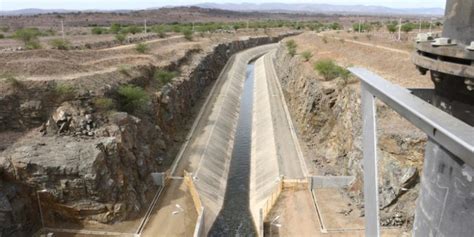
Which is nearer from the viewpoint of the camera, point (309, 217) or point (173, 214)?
point (309, 217)

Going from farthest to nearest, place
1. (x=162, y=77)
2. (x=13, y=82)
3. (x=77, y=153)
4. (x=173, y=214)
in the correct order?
(x=162, y=77)
(x=13, y=82)
(x=173, y=214)
(x=77, y=153)

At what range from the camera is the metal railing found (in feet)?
19.4

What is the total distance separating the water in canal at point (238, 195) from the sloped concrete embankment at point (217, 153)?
1.52ft

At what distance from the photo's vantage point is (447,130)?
611 cm

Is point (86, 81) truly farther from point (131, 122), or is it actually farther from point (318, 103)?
point (318, 103)

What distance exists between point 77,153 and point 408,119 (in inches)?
773

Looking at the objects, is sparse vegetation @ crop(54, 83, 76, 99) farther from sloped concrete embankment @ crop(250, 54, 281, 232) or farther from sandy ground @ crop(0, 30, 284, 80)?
sloped concrete embankment @ crop(250, 54, 281, 232)

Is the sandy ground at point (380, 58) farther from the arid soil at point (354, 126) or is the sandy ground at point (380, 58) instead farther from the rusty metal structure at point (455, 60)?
the rusty metal structure at point (455, 60)

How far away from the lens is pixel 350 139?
28.2 m

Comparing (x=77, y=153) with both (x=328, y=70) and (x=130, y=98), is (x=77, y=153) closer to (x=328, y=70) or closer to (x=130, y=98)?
(x=130, y=98)

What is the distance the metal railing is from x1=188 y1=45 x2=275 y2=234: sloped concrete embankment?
15.1m

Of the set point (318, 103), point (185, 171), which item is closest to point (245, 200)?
point (185, 171)

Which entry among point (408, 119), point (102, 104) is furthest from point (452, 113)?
point (102, 104)

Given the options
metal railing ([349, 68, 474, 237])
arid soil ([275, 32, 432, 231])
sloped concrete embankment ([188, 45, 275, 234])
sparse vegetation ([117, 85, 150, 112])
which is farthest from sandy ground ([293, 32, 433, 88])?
sparse vegetation ([117, 85, 150, 112])
